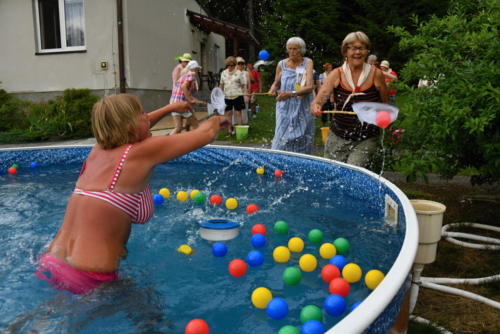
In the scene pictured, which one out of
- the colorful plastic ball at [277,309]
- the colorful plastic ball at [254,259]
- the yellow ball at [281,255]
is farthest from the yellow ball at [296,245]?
the colorful plastic ball at [277,309]

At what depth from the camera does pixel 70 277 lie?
96.1 inches

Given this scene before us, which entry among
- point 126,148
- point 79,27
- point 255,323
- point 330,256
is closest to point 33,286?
point 126,148

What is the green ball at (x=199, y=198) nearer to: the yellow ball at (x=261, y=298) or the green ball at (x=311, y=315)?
the yellow ball at (x=261, y=298)

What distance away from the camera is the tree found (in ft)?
11.6

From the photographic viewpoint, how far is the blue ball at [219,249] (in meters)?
3.73

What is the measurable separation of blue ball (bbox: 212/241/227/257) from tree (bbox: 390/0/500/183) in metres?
1.78

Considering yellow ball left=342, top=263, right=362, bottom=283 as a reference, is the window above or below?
above

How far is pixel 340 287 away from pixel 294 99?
3.62 meters

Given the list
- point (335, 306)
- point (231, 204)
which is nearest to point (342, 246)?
point (335, 306)

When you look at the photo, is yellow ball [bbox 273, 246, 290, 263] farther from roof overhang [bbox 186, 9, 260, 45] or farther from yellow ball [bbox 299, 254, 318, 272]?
roof overhang [bbox 186, 9, 260, 45]

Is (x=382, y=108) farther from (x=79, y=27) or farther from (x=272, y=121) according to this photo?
(x=79, y=27)

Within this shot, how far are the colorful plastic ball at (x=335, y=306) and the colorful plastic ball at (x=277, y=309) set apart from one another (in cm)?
26

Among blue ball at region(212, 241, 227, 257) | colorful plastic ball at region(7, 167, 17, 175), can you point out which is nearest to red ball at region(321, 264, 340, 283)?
blue ball at region(212, 241, 227, 257)

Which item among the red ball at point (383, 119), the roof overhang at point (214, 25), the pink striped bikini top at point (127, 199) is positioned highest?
the roof overhang at point (214, 25)
